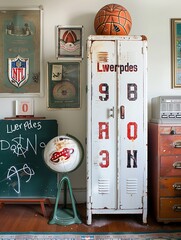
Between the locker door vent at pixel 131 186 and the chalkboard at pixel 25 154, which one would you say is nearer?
the locker door vent at pixel 131 186

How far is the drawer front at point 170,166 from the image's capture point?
2.29 m

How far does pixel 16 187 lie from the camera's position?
2697mm

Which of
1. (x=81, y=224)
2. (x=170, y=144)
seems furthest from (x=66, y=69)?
(x=81, y=224)

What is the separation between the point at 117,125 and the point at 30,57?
4.61 feet

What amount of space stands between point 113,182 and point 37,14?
2.17 metres

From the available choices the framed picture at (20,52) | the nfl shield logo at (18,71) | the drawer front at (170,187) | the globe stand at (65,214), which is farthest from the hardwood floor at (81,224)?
the nfl shield logo at (18,71)

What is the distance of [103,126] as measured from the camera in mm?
2314

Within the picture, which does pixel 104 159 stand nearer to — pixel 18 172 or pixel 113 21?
pixel 18 172

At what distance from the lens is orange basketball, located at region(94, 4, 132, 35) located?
7.76ft

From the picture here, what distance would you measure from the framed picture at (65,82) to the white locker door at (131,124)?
2.34 ft

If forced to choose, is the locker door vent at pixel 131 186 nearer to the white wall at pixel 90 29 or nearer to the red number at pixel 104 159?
the red number at pixel 104 159

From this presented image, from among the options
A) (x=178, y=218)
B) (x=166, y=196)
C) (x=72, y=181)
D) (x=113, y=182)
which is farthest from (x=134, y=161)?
(x=72, y=181)

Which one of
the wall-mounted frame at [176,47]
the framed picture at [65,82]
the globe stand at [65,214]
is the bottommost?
the globe stand at [65,214]

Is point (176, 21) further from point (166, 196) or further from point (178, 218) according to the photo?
point (178, 218)
